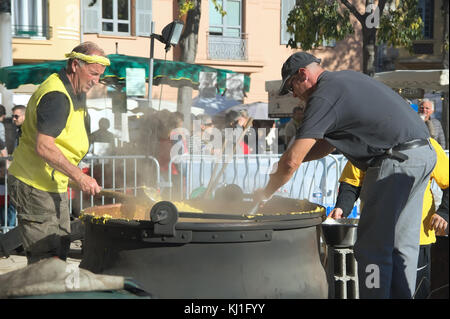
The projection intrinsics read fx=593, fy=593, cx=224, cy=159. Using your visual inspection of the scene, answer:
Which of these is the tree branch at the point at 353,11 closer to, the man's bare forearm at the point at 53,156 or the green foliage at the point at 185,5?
the green foliage at the point at 185,5

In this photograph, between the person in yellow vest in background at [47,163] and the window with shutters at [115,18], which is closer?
the person in yellow vest in background at [47,163]

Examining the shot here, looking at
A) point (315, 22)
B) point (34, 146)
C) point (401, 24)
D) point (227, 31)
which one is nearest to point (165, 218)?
point (34, 146)

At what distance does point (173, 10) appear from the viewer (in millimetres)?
6250

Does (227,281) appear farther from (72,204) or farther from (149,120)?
(149,120)

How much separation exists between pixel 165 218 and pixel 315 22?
4.57 m

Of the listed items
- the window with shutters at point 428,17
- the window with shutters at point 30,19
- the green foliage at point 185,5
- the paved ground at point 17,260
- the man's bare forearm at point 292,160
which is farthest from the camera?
the window with shutters at point 428,17

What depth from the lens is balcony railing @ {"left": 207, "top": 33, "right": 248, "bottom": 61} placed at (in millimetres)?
7180

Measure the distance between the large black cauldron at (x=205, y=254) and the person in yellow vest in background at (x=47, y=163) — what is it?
0.56m

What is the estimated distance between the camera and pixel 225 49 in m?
8.47

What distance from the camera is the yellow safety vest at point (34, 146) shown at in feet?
11.6

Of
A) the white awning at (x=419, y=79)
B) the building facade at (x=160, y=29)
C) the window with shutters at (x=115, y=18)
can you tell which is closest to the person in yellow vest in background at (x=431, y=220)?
the building facade at (x=160, y=29)

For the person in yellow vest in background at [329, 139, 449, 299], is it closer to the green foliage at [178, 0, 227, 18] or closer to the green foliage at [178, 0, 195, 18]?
the green foliage at [178, 0, 227, 18]
